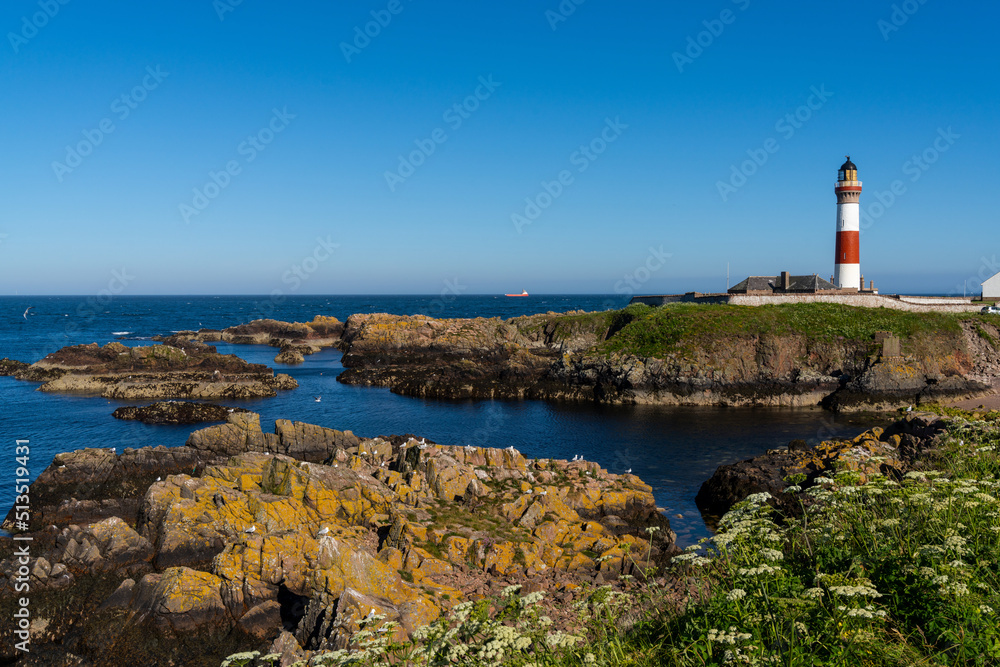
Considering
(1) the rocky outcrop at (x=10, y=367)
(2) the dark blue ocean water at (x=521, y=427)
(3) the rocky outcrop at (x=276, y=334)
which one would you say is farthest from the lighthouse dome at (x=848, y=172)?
(1) the rocky outcrop at (x=10, y=367)

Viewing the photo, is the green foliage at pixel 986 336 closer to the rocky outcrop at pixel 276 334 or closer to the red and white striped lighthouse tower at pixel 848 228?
the red and white striped lighthouse tower at pixel 848 228

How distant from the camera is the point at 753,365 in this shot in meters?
50.3

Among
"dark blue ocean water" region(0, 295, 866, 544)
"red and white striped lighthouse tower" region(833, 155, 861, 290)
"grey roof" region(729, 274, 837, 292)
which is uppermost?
"red and white striped lighthouse tower" region(833, 155, 861, 290)

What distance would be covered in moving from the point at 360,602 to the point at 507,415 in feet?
115

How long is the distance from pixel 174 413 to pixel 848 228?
201 feet

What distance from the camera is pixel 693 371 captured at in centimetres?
4991

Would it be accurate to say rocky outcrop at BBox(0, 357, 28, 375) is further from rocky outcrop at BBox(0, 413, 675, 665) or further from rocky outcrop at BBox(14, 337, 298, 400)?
rocky outcrop at BBox(0, 413, 675, 665)

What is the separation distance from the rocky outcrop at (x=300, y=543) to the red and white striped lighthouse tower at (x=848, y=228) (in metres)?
46.0

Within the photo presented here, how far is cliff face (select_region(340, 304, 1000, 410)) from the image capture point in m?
46.3

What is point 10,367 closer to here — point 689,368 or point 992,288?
point 689,368

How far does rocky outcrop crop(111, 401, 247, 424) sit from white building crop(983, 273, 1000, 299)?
80502 mm

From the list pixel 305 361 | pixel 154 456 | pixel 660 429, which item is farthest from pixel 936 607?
pixel 305 361

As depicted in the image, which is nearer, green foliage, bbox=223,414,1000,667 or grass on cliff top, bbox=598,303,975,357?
green foliage, bbox=223,414,1000,667

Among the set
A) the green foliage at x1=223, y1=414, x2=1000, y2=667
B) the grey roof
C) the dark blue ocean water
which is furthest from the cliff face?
the green foliage at x1=223, y1=414, x2=1000, y2=667
